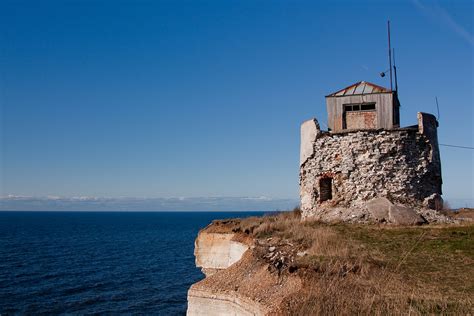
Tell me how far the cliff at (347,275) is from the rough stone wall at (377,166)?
2.52 metres

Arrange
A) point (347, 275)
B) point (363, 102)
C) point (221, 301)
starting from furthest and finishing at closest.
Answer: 1. point (363, 102)
2. point (221, 301)
3. point (347, 275)

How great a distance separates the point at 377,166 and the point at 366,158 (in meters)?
0.55

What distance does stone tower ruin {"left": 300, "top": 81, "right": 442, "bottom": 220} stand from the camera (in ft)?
60.5

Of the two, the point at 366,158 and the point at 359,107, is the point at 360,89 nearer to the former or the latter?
the point at 359,107

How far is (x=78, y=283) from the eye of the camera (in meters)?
29.0

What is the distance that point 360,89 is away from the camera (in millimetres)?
20047

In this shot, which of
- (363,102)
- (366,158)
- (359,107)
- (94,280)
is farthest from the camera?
(94,280)

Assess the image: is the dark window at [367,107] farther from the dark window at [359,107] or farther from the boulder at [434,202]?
the boulder at [434,202]

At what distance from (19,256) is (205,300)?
36.8m

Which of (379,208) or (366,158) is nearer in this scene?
(379,208)

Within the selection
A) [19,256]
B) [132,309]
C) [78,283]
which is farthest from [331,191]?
[19,256]

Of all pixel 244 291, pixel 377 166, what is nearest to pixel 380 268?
pixel 244 291

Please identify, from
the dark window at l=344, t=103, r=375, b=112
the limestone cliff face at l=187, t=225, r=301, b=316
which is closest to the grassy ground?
the limestone cliff face at l=187, t=225, r=301, b=316

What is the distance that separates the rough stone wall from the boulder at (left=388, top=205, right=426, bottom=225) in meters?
1.11
